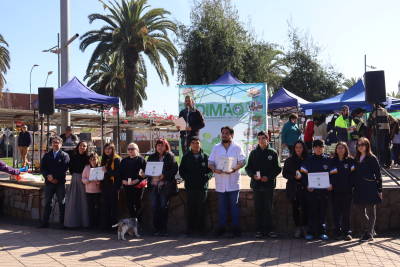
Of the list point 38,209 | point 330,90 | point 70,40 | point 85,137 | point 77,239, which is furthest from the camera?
point 330,90

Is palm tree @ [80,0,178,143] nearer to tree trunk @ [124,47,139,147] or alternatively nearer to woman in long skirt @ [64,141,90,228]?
tree trunk @ [124,47,139,147]

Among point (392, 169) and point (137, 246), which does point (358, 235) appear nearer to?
point (137, 246)

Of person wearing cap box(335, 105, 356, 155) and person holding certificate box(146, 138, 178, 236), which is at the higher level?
person wearing cap box(335, 105, 356, 155)

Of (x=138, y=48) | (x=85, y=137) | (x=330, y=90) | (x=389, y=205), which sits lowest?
(x=389, y=205)

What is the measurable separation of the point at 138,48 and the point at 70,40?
881 centimetres

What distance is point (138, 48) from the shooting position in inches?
790

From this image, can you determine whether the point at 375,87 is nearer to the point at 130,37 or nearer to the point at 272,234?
the point at 272,234

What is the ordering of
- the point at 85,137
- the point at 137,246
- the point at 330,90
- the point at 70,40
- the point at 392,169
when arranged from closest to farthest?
the point at 137,246 → the point at 392,169 → the point at 70,40 → the point at 85,137 → the point at 330,90

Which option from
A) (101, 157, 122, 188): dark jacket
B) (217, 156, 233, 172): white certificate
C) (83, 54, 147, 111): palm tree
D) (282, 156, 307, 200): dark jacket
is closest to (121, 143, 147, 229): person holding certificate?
(101, 157, 122, 188): dark jacket

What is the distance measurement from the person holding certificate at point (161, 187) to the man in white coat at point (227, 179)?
0.76 meters

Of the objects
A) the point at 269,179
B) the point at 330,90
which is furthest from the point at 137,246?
the point at 330,90

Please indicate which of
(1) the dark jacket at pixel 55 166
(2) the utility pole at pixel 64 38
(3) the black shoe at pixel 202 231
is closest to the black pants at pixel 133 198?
(3) the black shoe at pixel 202 231

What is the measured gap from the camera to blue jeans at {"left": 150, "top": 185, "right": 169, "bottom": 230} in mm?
6688

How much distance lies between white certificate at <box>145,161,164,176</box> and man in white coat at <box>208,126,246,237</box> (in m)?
0.93
